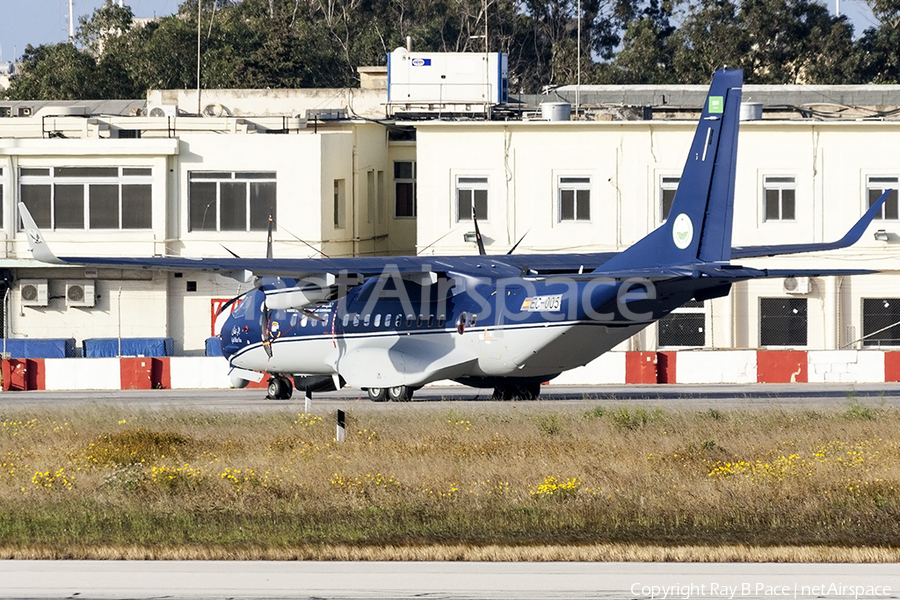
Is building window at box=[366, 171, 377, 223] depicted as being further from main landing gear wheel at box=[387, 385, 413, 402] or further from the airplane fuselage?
main landing gear wheel at box=[387, 385, 413, 402]

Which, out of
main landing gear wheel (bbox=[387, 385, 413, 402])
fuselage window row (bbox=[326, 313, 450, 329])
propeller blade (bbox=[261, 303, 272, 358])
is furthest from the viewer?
propeller blade (bbox=[261, 303, 272, 358])

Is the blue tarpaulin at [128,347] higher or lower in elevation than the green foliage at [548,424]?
higher

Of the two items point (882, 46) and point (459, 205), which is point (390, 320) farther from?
point (882, 46)

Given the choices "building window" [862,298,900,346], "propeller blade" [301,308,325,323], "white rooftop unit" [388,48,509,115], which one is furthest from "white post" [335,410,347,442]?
"white rooftop unit" [388,48,509,115]

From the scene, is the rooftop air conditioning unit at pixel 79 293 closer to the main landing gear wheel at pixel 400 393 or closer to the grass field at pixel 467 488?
the main landing gear wheel at pixel 400 393

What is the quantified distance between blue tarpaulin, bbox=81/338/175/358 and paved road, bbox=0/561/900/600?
29.1 meters

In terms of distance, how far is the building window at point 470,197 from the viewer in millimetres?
44125

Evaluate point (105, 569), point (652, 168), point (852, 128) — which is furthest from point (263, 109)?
point (105, 569)

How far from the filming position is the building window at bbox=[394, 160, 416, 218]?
48.8 metres

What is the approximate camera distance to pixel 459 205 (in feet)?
145

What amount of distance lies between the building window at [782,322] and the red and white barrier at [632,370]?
21.5ft

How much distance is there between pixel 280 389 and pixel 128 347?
1119cm

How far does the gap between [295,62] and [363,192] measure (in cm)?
4301

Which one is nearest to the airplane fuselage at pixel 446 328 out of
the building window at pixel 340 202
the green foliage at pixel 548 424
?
the green foliage at pixel 548 424
